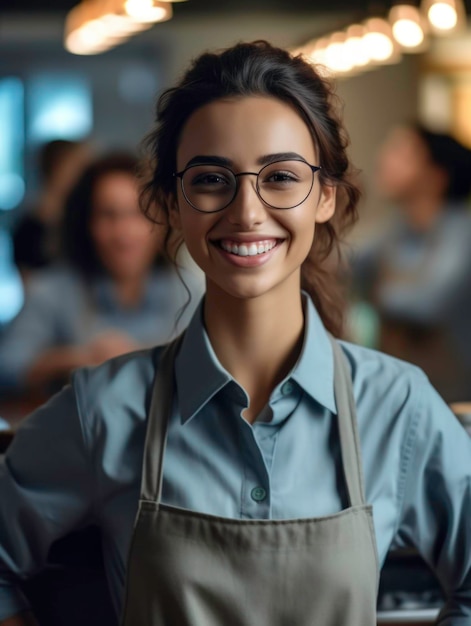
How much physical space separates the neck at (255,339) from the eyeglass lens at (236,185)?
0.13m

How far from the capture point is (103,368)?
1.42 m

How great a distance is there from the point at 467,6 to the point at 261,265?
16.6ft

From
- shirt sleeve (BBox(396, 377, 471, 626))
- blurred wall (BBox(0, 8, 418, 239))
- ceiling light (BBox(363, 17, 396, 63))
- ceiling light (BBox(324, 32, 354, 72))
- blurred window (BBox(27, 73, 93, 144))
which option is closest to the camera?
shirt sleeve (BBox(396, 377, 471, 626))

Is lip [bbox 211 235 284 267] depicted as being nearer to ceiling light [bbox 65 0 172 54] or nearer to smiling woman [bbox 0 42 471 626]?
smiling woman [bbox 0 42 471 626]

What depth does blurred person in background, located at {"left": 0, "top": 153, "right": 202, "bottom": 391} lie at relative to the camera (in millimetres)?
3266

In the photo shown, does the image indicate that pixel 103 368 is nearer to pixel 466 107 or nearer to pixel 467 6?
pixel 467 6

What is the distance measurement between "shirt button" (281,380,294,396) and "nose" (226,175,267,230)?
0.73 feet

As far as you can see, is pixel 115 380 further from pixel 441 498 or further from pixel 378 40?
pixel 378 40

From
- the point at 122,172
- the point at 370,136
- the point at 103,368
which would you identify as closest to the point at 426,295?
the point at 122,172

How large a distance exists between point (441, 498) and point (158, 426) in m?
0.38

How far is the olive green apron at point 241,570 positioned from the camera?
51.5 inches

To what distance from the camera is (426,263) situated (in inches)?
155

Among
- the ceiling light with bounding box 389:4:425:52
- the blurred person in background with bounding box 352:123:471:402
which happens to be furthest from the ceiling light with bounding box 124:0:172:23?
the blurred person in background with bounding box 352:123:471:402

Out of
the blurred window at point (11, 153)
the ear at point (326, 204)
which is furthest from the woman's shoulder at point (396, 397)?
the blurred window at point (11, 153)
